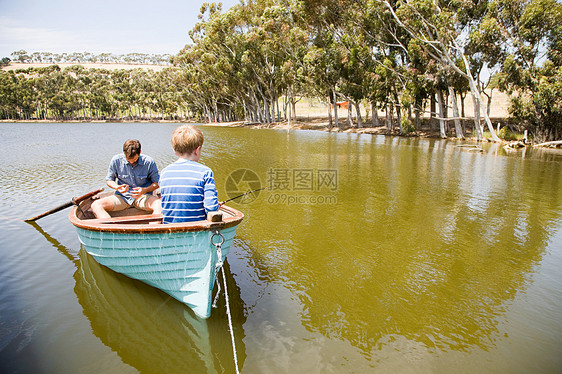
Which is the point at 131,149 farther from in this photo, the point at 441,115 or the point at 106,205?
the point at 441,115

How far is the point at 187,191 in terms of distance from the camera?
4039 millimetres

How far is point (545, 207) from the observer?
32.0 feet

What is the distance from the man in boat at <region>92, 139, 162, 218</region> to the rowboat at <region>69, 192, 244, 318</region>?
43.9 inches

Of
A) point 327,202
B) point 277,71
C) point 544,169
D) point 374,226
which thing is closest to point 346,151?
point 544,169

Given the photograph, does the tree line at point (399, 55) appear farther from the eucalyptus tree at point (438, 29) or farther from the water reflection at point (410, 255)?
the water reflection at point (410, 255)

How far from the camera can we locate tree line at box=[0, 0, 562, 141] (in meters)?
25.4

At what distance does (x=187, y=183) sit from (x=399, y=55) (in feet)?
119

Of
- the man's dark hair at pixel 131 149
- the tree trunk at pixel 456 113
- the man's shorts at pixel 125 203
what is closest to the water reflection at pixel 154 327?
the man's shorts at pixel 125 203

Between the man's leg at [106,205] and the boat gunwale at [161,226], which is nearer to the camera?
the boat gunwale at [161,226]

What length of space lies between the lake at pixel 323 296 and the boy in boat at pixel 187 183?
4.79 ft

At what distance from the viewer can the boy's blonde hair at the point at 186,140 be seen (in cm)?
387

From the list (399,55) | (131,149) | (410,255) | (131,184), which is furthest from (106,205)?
(399,55)

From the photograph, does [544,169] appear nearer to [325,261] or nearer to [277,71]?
[325,261]

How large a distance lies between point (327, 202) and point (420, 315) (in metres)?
5.65
